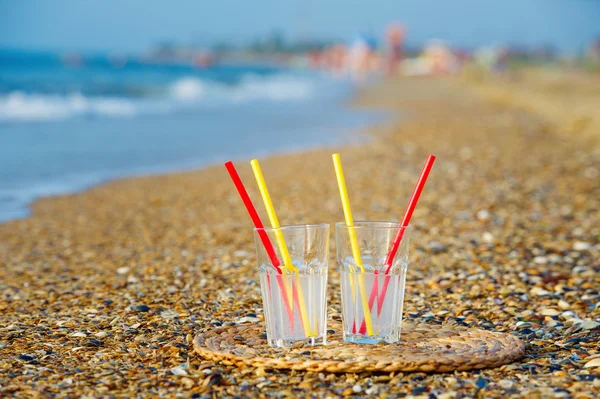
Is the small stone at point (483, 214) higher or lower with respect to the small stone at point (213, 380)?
higher

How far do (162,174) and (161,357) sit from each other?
6941 mm

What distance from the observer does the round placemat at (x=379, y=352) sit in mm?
2938

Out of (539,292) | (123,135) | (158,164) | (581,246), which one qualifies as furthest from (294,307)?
(123,135)

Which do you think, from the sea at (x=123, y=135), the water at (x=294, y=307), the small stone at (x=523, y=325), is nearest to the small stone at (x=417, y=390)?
the water at (x=294, y=307)

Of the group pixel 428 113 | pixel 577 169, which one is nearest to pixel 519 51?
pixel 428 113

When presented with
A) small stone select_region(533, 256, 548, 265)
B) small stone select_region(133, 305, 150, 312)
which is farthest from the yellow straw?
small stone select_region(533, 256, 548, 265)

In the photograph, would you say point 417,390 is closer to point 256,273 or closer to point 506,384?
point 506,384

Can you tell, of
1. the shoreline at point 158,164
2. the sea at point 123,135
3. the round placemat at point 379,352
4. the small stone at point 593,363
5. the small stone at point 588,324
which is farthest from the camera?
the sea at point 123,135

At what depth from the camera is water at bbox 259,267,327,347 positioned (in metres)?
3.04

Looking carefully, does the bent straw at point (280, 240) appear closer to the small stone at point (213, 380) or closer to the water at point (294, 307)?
the water at point (294, 307)

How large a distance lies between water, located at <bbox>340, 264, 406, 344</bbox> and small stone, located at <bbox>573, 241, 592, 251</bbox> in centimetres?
268

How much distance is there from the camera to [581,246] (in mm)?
5410

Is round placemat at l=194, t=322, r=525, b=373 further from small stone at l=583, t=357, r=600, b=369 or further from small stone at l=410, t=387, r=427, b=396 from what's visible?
small stone at l=583, t=357, r=600, b=369

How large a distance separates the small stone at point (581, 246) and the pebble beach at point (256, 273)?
13 millimetres
